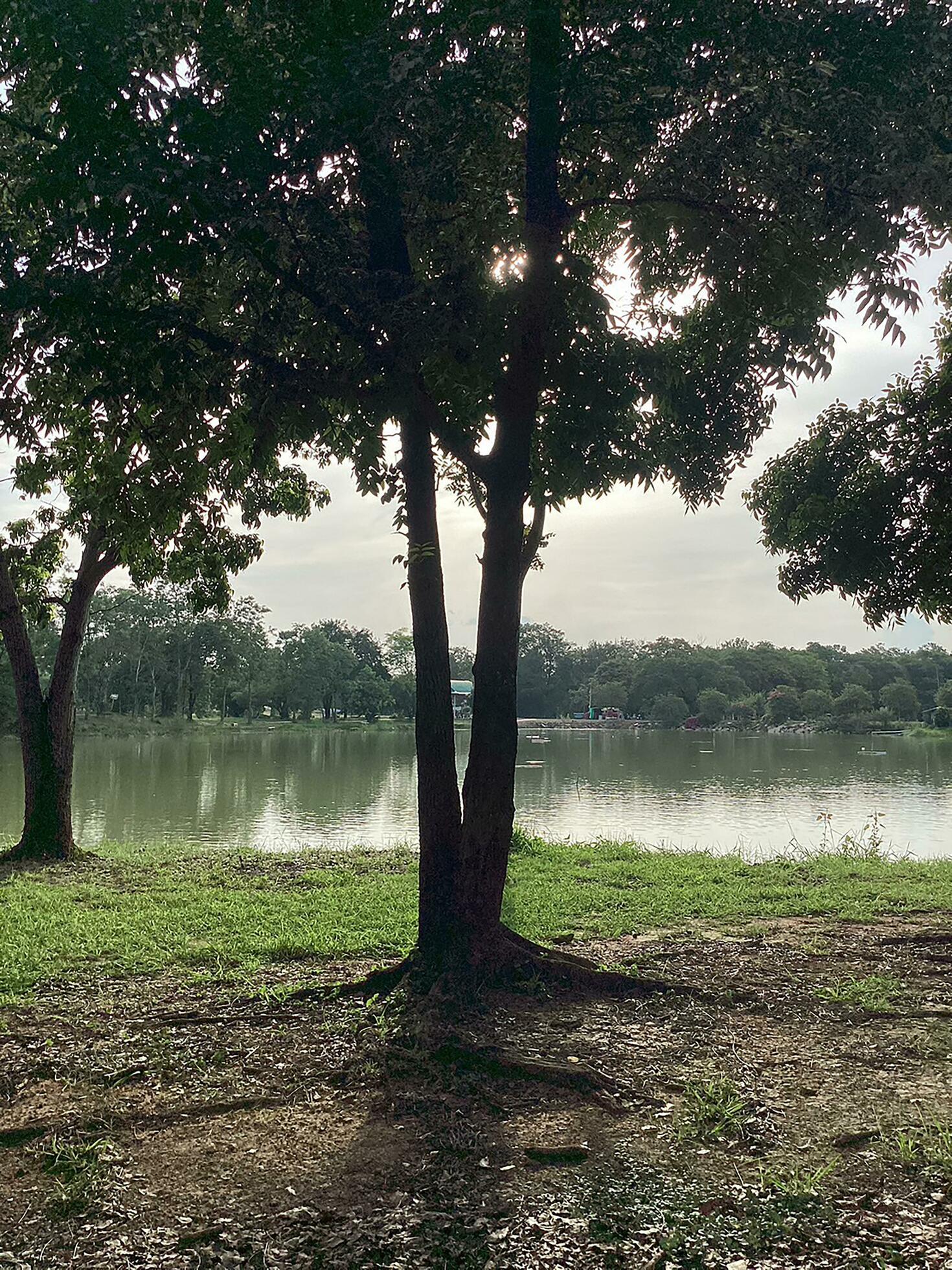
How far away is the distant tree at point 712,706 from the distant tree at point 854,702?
10.6 metres

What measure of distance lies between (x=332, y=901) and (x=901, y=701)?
69574mm

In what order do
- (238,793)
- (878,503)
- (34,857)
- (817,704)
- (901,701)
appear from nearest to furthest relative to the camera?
1. (878,503)
2. (34,857)
3. (238,793)
4. (901,701)
5. (817,704)

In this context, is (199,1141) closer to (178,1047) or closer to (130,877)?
(178,1047)

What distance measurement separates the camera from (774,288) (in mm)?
5367

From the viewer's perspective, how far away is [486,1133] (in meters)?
3.29

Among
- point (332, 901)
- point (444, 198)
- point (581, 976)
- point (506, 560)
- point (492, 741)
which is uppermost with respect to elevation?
point (444, 198)

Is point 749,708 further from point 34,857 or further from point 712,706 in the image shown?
point 34,857

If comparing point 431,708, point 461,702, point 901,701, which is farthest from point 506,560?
point 461,702

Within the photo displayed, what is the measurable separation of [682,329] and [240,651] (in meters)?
59.4

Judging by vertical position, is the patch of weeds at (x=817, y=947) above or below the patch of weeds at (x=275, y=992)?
below

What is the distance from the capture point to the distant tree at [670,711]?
80.0 meters

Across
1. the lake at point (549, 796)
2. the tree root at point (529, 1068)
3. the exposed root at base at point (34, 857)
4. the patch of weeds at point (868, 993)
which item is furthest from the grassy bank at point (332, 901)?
the lake at point (549, 796)

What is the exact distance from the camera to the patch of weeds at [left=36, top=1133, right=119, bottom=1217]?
2824mm

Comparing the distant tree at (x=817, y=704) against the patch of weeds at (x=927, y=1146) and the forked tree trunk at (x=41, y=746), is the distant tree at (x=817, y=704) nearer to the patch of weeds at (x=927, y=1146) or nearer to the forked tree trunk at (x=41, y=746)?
the forked tree trunk at (x=41, y=746)
